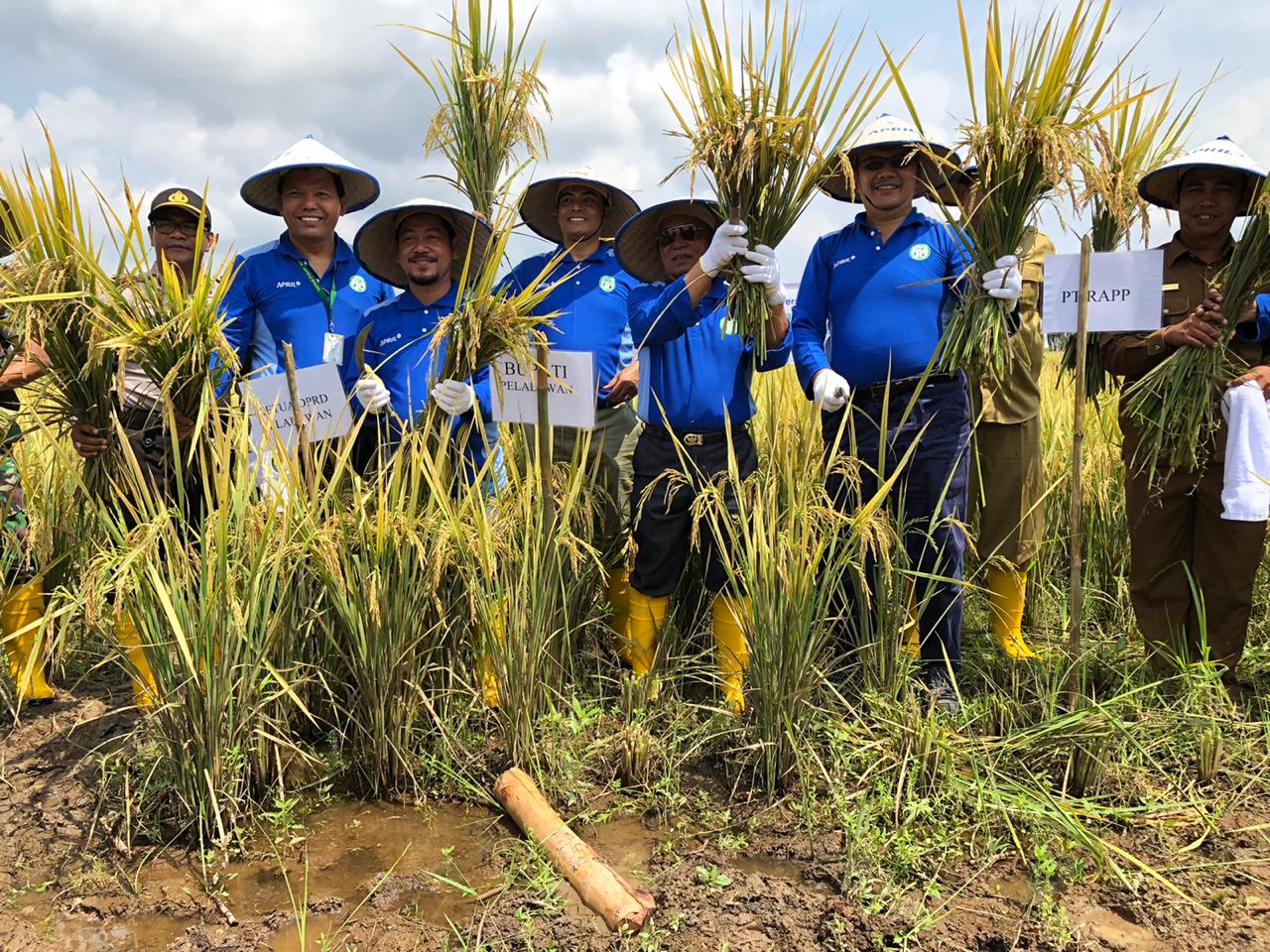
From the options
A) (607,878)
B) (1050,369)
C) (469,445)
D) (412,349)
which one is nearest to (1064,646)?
(607,878)

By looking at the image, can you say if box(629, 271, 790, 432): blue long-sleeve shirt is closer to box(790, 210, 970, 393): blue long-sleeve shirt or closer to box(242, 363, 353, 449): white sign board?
box(790, 210, 970, 393): blue long-sleeve shirt

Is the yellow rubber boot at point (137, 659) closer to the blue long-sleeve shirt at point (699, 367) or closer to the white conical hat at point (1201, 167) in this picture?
the blue long-sleeve shirt at point (699, 367)

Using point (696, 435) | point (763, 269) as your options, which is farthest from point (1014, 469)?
point (763, 269)

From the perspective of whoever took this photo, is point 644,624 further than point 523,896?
Yes

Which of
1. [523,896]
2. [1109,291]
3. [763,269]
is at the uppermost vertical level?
[763,269]

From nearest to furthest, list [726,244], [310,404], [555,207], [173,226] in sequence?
[726,244]
[310,404]
[173,226]
[555,207]

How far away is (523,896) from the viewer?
86.7 inches

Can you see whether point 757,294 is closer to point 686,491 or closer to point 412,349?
point 686,491

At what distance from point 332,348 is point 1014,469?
2.89 m

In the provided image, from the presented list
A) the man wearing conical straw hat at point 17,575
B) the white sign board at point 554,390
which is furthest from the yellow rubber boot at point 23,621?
Answer: the white sign board at point 554,390

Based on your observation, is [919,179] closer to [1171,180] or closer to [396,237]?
[1171,180]

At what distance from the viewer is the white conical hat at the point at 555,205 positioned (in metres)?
3.80

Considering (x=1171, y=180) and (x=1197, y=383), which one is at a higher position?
(x=1171, y=180)

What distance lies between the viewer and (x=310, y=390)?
2.89 m
